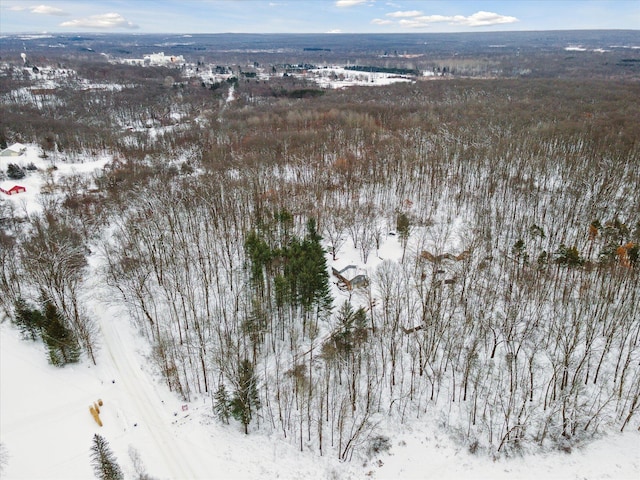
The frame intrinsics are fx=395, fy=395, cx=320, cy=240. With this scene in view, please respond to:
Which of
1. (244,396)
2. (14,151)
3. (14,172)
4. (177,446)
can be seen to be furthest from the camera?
(14,151)

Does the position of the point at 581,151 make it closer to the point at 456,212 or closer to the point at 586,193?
the point at 586,193

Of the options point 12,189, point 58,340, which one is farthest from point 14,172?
point 58,340

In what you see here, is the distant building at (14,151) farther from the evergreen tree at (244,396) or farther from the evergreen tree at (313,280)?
the evergreen tree at (244,396)

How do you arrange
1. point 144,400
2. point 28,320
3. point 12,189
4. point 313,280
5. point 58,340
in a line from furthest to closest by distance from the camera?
1. point 12,189
2. point 28,320
3. point 313,280
4. point 58,340
5. point 144,400

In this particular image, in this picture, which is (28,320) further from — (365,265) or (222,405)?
(365,265)

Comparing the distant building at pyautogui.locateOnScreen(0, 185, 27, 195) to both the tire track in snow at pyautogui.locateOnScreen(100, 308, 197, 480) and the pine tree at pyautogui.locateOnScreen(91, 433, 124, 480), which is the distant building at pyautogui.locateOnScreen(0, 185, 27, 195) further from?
the pine tree at pyautogui.locateOnScreen(91, 433, 124, 480)

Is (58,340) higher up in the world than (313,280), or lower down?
lower down

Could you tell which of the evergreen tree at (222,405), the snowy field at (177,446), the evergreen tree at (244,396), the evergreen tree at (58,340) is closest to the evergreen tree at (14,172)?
the evergreen tree at (58,340)
